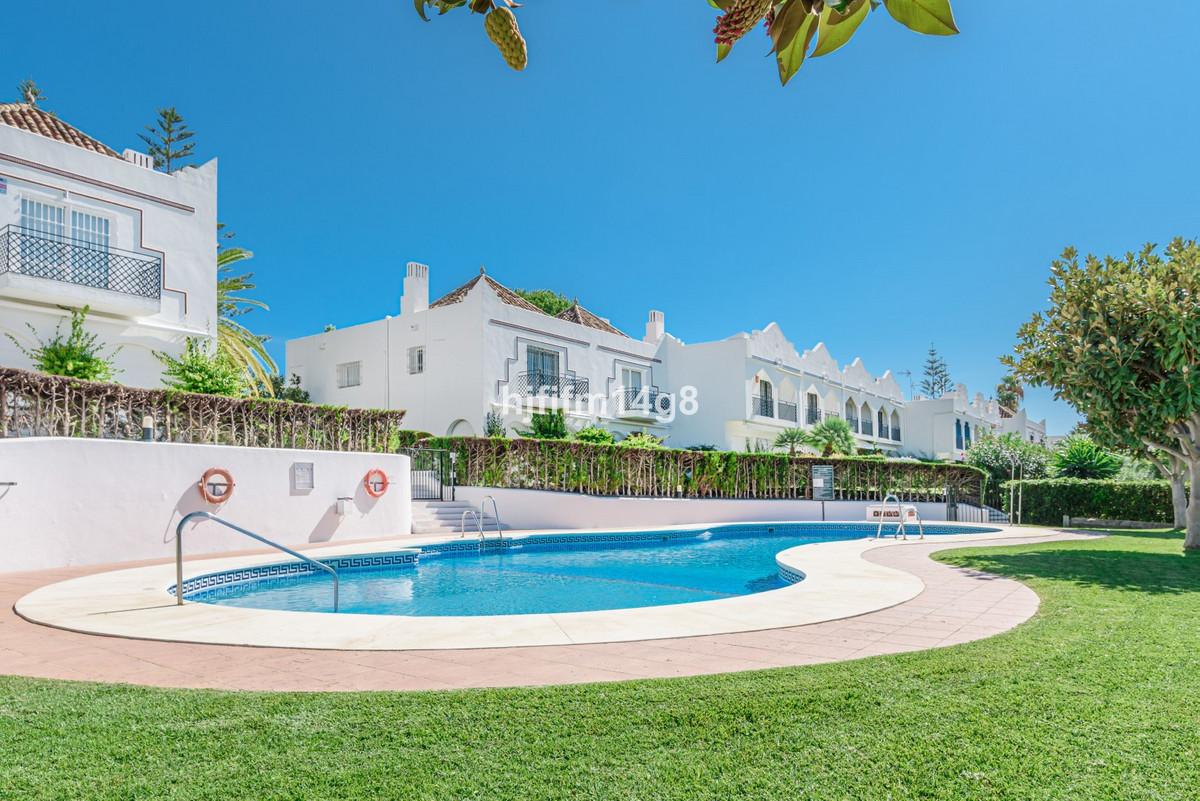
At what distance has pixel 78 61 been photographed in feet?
68.6

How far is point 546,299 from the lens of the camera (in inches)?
1893

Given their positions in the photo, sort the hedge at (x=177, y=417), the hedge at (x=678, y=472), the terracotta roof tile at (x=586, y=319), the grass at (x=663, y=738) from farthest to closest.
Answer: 1. the terracotta roof tile at (x=586, y=319)
2. the hedge at (x=678, y=472)
3. the hedge at (x=177, y=417)
4. the grass at (x=663, y=738)

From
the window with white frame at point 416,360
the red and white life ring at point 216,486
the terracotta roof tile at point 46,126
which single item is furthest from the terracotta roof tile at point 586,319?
the red and white life ring at point 216,486

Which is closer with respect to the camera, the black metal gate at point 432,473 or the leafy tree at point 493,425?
the black metal gate at point 432,473

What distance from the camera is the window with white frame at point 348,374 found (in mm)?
30203

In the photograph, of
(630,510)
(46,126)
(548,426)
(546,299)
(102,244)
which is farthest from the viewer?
(546,299)

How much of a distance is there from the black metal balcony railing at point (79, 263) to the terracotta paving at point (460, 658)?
13.0m

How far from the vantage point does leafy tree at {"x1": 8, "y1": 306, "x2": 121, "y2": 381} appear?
15.9m

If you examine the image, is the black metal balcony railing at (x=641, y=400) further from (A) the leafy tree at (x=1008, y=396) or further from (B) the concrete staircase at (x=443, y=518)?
(A) the leafy tree at (x=1008, y=396)

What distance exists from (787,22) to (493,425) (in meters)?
25.6

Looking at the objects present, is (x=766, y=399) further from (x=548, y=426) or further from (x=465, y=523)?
(x=465, y=523)

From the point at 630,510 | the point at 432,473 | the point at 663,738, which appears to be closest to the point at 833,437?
the point at 630,510

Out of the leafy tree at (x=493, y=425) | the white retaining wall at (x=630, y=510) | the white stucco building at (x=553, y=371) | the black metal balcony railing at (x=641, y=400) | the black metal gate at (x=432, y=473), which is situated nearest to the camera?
the black metal gate at (x=432, y=473)

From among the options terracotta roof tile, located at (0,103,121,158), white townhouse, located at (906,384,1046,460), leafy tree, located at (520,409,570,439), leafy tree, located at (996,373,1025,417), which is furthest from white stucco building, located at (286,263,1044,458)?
leafy tree, located at (996,373,1025,417)
